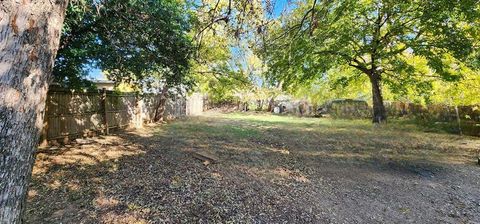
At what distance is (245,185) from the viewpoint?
183 inches

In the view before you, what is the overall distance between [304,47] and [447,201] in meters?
5.13

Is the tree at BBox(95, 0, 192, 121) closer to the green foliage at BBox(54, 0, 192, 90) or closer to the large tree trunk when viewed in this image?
the green foliage at BBox(54, 0, 192, 90)

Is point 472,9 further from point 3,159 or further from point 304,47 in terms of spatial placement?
point 3,159

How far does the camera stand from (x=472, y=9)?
7383 mm

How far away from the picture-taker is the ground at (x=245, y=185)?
363cm

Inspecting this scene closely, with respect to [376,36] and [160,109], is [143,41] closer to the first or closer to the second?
[160,109]

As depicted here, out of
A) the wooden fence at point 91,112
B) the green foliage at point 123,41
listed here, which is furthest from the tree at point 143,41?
the wooden fence at point 91,112

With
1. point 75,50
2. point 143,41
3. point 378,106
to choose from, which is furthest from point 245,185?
point 378,106

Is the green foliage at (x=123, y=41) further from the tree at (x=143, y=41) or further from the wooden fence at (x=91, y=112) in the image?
the wooden fence at (x=91, y=112)

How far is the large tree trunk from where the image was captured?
1357 millimetres

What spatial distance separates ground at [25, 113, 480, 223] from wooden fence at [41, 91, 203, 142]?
21.1 inches

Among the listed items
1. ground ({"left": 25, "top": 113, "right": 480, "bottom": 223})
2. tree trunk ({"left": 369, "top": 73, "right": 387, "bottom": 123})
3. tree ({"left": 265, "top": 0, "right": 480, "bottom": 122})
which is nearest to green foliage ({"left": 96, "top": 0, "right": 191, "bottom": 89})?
ground ({"left": 25, "top": 113, "right": 480, "bottom": 223})

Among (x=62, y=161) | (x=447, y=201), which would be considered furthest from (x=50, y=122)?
(x=447, y=201)

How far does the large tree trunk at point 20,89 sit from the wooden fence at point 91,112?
5.73m
